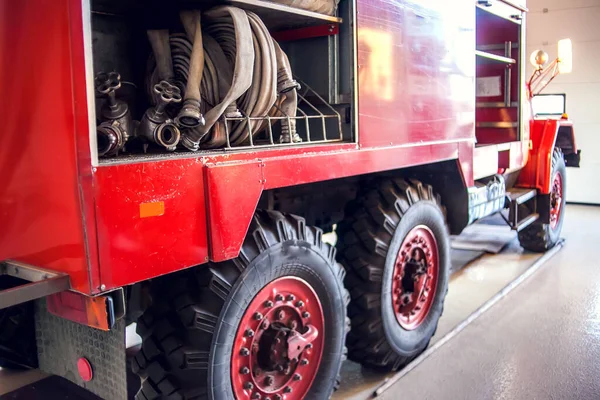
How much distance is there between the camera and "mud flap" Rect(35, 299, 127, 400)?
2291 millimetres

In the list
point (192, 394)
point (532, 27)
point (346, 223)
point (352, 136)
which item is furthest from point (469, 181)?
point (532, 27)

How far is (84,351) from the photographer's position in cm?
245

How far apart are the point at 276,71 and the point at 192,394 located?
1387mm

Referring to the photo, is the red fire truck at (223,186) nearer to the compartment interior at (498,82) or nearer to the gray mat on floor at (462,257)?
the compartment interior at (498,82)

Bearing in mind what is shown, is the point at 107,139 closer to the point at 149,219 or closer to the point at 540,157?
the point at 149,219

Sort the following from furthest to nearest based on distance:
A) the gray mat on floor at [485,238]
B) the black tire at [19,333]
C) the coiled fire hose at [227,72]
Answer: the gray mat on floor at [485,238] < the black tire at [19,333] < the coiled fire hose at [227,72]

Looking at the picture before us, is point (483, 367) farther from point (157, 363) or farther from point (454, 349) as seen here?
point (157, 363)

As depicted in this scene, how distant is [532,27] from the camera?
35.2 feet

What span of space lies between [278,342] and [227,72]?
1.22 m

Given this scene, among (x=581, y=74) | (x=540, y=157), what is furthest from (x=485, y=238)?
(x=581, y=74)

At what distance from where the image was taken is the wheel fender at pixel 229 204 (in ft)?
7.13

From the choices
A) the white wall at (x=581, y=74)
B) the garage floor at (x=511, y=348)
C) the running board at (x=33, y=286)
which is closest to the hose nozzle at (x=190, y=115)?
the running board at (x=33, y=286)

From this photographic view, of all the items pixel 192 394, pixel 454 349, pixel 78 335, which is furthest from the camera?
pixel 454 349

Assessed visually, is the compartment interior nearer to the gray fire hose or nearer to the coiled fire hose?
the coiled fire hose
